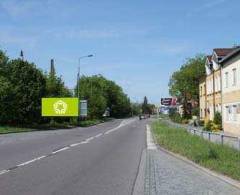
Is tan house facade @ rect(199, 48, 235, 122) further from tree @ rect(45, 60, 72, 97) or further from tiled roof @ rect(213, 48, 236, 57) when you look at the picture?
tree @ rect(45, 60, 72, 97)

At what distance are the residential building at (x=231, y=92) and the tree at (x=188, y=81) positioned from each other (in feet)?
174

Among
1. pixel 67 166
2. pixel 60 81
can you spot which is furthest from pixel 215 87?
pixel 67 166

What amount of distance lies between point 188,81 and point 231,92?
193 feet

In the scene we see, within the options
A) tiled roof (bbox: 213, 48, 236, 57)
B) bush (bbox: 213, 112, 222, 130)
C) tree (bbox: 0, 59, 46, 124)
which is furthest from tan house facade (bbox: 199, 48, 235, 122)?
tree (bbox: 0, 59, 46, 124)

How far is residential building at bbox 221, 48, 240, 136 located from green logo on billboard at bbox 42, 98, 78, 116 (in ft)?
73.2

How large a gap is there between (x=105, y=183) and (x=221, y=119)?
129 ft

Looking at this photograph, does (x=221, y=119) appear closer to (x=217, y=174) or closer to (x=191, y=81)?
(x=217, y=174)

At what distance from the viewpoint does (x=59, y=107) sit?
66312 millimetres

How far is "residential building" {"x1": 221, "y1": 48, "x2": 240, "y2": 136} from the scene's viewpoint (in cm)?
4031

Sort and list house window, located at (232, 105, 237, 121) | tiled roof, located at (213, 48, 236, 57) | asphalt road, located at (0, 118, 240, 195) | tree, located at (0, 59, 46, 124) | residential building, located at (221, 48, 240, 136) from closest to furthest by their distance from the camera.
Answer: asphalt road, located at (0, 118, 240, 195)
residential building, located at (221, 48, 240, 136)
house window, located at (232, 105, 237, 121)
tree, located at (0, 59, 46, 124)
tiled roof, located at (213, 48, 236, 57)

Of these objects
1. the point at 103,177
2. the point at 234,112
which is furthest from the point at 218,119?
the point at 103,177

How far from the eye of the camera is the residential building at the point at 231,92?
1587 inches

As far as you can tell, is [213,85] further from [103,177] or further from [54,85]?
[103,177]

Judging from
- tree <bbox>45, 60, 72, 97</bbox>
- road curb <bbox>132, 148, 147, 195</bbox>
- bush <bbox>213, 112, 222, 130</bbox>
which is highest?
tree <bbox>45, 60, 72, 97</bbox>
